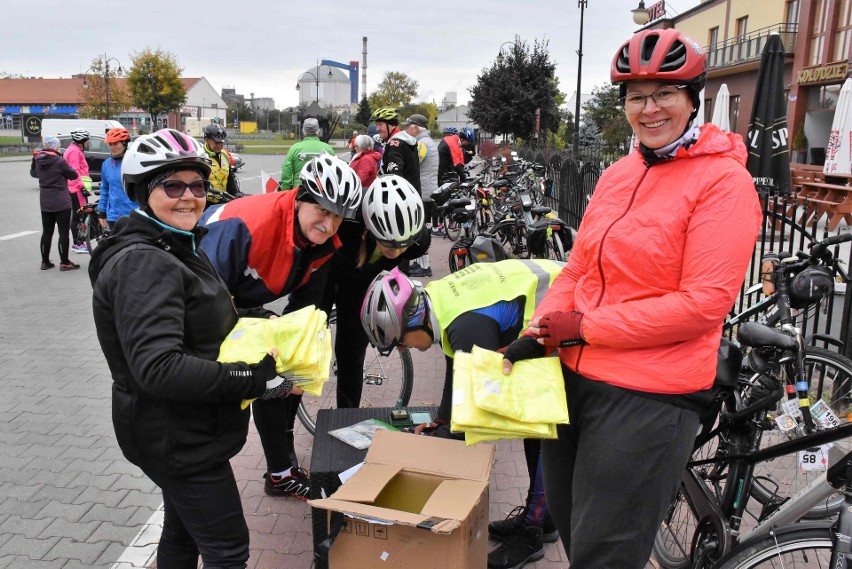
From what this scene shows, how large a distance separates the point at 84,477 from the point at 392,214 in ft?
8.45

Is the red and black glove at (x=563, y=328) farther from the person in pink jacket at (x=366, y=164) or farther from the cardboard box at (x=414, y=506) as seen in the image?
the person in pink jacket at (x=366, y=164)

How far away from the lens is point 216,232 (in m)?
3.15

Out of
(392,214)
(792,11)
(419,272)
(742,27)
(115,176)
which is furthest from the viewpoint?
(742,27)

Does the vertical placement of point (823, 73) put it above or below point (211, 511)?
above

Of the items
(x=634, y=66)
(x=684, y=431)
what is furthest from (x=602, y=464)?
(x=634, y=66)

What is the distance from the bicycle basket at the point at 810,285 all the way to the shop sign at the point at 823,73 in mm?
22992

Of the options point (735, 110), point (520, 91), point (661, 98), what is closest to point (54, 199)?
point (661, 98)

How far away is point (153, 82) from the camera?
148 feet

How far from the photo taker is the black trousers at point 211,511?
2240mm

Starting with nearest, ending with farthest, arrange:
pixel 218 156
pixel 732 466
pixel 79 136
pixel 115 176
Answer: pixel 732 466
pixel 218 156
pixel 115 176
pixel 79 136

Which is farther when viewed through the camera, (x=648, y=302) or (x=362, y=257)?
(x=362, y=257)

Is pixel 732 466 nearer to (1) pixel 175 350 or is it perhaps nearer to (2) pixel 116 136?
(1) pixel 175 350

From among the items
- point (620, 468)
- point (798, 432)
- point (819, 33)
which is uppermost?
point (819, 33)

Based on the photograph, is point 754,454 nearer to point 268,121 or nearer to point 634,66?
point 634,66
